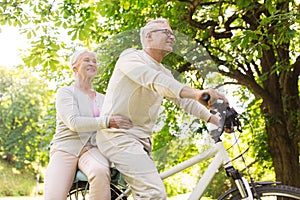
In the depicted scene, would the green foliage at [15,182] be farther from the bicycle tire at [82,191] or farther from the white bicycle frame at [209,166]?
the white bicycle frame at [209,166]

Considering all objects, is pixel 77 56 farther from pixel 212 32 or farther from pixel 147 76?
pixel 212 32

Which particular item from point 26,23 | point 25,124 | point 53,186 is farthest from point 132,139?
point 25,124

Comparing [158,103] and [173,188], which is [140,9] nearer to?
[173,188]

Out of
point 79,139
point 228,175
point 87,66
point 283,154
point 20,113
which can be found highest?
point 20,113

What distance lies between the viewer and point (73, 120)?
7.86 ft

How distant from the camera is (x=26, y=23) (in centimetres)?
552

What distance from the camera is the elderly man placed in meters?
2.12

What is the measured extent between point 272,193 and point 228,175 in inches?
8.0

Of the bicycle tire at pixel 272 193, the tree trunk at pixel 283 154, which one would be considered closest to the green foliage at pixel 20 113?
the tree trunk at pixel 283 154

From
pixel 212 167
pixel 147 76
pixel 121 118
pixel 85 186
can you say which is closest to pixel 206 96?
pixel 147 76

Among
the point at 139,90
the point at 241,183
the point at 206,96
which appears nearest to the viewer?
the point at 206,96

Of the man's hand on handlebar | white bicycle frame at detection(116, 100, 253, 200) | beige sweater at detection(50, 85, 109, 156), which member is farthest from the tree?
the man's hand on handlebar

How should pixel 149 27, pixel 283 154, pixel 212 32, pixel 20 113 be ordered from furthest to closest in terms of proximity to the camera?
pixel 20 113 → pixel 283 154 → pixel 212 32 → pixel 149 27

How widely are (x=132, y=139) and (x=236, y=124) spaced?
444 millimetres
